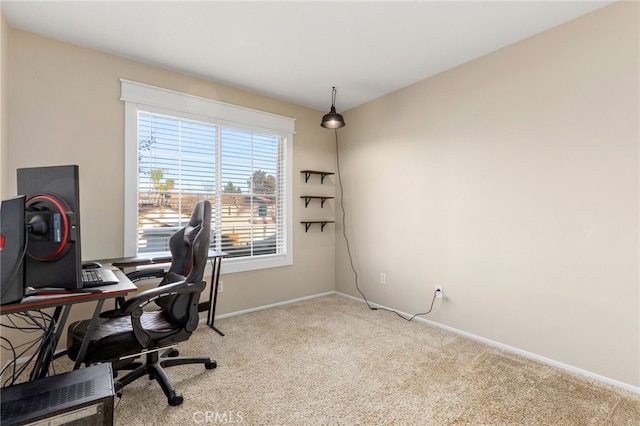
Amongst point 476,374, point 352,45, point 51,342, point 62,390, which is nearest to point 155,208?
point 51,342

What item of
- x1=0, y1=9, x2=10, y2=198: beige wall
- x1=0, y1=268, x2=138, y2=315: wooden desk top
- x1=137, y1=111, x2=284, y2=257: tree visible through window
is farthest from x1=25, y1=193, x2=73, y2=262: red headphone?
x1=137, y1=111, x2=284, y2=257: tree visible through window

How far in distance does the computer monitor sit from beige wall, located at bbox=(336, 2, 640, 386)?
2.96 m

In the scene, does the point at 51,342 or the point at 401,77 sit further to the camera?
the point at 401,77

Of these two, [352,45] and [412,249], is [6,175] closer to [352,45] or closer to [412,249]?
[352,45]

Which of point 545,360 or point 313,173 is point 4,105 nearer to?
point 313,173

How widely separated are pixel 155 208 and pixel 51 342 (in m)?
1.57

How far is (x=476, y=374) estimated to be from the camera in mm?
2150

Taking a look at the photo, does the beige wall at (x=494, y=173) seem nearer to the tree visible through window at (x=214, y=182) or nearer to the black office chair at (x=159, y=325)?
the tree visible through window at (x=214, y=182)

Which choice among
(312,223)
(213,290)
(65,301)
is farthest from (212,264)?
(65,301)

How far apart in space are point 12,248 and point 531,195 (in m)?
3.06

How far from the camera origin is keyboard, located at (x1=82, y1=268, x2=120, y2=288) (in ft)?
4.83

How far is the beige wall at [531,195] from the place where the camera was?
2.01 meters

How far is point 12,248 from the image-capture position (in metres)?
1.19

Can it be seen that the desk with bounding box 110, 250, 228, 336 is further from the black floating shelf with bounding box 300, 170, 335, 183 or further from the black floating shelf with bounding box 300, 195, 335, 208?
the black floating shelf with bounding box 300, 170, 335, 183
